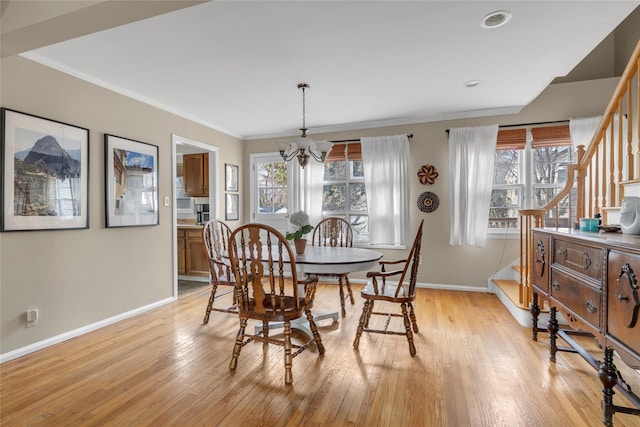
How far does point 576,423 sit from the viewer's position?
5.26 ft

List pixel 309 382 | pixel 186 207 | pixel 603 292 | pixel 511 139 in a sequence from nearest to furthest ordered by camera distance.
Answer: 1. pixel 603 292
2. pixel 309 382
3. pixel 511 139
4. pixel 186 207

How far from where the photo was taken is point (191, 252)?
5.03 metres

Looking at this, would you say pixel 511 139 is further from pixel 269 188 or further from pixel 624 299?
pixel 269 188

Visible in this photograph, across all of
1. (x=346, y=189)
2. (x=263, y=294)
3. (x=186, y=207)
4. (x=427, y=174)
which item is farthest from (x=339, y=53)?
(x=186, y=207)

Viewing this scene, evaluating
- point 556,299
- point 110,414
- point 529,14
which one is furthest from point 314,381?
point 529,14

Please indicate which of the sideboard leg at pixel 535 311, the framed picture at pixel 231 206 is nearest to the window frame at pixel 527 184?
the sideboard leg at pixel 535 311

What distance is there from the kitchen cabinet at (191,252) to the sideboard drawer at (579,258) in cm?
444

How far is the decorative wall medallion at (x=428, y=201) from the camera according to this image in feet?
14.3

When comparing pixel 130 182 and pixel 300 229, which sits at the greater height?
pixel 130 182

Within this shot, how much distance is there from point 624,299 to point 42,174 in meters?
3.76

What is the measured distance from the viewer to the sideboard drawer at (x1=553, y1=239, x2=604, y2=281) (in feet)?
4.90

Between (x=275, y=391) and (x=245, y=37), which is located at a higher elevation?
(x=245, y=37)

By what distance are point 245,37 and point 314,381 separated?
2434 millimetres

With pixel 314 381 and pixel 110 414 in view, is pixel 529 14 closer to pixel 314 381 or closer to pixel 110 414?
pixel 314 381
